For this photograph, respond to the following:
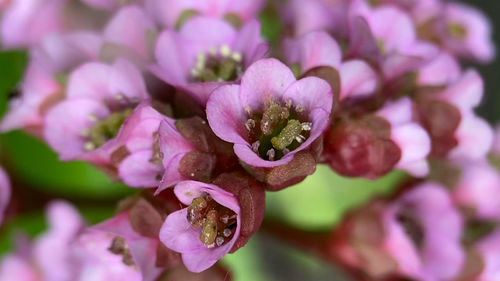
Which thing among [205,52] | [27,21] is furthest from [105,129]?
[27,21]

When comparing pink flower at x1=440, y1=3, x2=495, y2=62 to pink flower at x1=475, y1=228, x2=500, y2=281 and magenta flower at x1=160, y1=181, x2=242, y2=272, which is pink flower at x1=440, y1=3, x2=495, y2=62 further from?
magenta flower at x1=160, y1=181, x2=242, y2=272

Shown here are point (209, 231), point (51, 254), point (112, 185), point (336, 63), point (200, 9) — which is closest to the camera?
point (209, 231)

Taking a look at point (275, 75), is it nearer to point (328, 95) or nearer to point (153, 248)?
point (328, 95)

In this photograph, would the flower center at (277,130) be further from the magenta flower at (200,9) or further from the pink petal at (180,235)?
the magenta flower at (200,9)

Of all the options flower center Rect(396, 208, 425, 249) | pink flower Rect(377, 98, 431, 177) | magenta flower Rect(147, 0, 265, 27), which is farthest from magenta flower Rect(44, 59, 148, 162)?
flower center Rect(396, 208, 425, 249)

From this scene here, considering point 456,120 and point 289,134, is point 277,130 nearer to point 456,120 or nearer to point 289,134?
point 289,134

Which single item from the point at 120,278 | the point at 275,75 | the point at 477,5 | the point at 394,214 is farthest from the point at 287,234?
the point at 477,5
